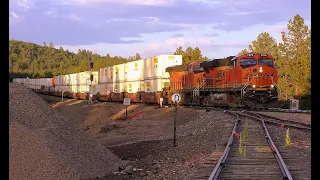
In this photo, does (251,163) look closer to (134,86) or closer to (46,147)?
(46,147)

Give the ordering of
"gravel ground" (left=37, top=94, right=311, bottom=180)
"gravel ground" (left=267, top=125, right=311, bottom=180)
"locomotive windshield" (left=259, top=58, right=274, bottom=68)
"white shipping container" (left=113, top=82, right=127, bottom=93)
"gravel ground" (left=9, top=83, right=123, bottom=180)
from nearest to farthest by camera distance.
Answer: "gravel ground" (left=267, top=125, right=311, bottom=180) → "gravel ground" (left=9, top=83, right=123, bottom=180) → "gravel ground" (left=37, top=94, right=311, bottom=180) → "locomotive windshield" (left=259, top=58, right=274, bottom=68) → "white shipping container" (left=113, top=82, right=127, bottom=93)

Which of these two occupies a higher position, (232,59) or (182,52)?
(182,52)

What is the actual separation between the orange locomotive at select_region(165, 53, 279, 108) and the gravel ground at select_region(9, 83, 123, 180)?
64.3 feet

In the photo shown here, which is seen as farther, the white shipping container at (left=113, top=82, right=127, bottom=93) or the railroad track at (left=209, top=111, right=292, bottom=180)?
the white shipping container at (left=113, top=82, right=127, bottom=93)

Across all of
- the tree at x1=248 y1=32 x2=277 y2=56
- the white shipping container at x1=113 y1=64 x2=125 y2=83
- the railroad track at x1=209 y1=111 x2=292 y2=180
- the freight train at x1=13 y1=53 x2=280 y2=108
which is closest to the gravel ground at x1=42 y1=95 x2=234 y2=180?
the railroad track at x1=209 y1=111 x2=292 y2=180

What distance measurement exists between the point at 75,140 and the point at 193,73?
27575 millimetres

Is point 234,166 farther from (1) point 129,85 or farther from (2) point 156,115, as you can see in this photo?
(1) point 129,85

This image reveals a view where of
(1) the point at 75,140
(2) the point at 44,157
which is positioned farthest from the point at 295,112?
(2) the point at 44,157

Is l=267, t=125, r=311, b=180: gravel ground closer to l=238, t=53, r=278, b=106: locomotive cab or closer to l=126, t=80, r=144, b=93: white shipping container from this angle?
l=238, t=53, r=278, b=106: locomotive cab

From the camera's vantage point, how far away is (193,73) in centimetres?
4109

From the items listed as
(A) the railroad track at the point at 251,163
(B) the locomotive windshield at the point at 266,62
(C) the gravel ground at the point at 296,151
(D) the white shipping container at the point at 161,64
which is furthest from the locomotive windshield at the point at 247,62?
(A) the railroad track at the point at 251,163

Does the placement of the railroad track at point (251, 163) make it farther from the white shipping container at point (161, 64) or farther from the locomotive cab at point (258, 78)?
the white shipping container at point (161, 64)

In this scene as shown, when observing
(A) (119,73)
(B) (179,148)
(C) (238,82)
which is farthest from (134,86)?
(B) (179,148)

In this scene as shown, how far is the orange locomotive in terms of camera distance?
107ft
